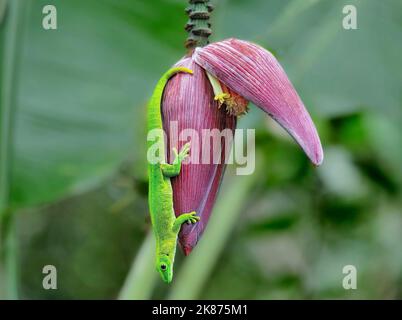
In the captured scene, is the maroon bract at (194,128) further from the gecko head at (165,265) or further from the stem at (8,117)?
the stem at (8,117)

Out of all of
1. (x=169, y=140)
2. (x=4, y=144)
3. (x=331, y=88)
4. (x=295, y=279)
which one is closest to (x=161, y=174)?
(x=169, y=140)

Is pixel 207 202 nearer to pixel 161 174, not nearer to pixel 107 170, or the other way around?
pixel 161 174

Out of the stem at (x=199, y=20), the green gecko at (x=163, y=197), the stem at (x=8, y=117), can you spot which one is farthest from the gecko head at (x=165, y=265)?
the stem at (x=8, y=117)

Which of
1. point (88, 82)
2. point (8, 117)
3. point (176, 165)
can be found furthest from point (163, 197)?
point (88, 82)

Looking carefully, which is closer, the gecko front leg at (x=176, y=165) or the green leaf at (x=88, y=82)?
the gecko front leg at (x=176, y=165)

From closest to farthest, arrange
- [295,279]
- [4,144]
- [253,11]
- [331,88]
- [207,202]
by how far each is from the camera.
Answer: [207,202] → [4,144] → [253,11] → [331,88] → [295,279]

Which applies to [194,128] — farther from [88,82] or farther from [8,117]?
[88,82]
